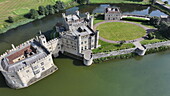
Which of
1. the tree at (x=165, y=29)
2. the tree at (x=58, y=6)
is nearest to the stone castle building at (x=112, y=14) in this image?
the tree at (x=165, y=29)

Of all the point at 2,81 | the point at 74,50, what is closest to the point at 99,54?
the point at 74,50

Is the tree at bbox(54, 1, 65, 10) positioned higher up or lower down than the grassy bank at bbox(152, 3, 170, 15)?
higher up

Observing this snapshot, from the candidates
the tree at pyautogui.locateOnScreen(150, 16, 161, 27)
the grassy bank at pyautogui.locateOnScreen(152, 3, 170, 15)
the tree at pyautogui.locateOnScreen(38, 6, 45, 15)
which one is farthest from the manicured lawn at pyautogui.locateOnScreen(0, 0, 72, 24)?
the grassy bank at pyautogui.locateOnScreen(152, 3, 170, 15)

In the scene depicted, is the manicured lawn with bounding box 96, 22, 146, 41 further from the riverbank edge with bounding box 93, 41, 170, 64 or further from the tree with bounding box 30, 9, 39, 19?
→ the tree with bounding box 30, 9, 39, 19

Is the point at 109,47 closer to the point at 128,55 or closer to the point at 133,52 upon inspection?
the point at 128,55

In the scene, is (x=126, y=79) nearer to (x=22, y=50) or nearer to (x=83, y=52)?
(x=83, y=52)
